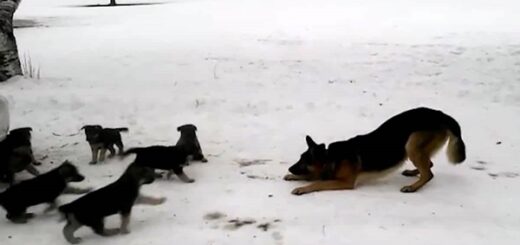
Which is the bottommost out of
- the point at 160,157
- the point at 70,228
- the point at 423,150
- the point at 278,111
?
the point at 278,111

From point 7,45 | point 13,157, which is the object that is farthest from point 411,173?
point 7,45

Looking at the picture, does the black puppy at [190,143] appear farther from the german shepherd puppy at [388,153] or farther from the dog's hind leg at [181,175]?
the german shepherd puppy at [388,153]

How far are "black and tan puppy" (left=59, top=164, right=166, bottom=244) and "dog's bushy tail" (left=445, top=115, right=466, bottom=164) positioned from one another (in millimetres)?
2601

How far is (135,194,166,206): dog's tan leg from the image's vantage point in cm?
462

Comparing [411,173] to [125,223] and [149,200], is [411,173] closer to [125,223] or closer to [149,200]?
[149,200]

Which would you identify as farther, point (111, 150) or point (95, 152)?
point (111, 150)

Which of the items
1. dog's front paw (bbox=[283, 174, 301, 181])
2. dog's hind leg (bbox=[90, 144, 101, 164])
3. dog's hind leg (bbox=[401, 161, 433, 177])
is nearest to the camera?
dog's front paw (bbox=[283, 174, 301, 181])

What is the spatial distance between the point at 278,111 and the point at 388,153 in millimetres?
2883

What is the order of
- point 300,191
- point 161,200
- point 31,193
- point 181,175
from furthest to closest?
point 181,175, point 300,191, point 161,200, point 31,193

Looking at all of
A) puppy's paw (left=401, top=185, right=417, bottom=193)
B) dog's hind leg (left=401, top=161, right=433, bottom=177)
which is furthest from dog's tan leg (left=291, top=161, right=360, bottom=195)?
dog's hind leg (left=401, top=161, right=433, bottom=177)

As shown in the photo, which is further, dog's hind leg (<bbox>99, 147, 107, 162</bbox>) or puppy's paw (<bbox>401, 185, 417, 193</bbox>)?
dog's hind leg (<bbox>99, 147, 107, 162</bbox>)

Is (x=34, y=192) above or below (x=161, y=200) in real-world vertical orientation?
above

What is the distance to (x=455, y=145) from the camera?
538 centimetres

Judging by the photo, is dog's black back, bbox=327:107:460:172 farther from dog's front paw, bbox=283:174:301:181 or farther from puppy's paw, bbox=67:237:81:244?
puppy's paw, bbox=67:237:81:244
